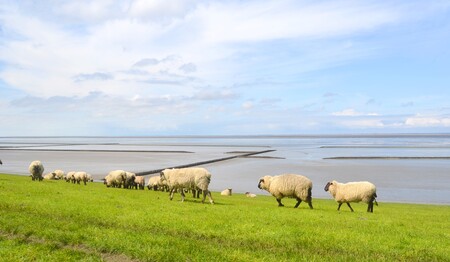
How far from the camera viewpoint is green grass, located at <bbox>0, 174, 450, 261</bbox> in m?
11.0

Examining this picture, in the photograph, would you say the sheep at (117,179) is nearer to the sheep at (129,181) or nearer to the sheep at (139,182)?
the sheep at (129,181)

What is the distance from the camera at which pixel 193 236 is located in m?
13.8

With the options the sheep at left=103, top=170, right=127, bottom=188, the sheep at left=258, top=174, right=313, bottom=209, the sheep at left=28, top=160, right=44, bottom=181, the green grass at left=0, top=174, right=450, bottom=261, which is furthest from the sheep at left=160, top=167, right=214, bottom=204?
the sheep at left=28, top=160, right=44, bottom=181

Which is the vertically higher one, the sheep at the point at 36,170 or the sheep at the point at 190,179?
the sheep at the point at 190,179

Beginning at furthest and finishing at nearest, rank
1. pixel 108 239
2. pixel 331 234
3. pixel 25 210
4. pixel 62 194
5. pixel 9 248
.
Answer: pixel 62 194 < pixel 25 210 < pixel 331 234 < pixel 108 239 < pixel 9 248

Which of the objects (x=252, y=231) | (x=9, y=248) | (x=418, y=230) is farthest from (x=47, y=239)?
(x=418, y=230)

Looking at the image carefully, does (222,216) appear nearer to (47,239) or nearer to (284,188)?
(47,239)

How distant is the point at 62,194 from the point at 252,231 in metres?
13.7

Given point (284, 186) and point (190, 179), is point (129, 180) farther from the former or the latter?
point (284, 186)

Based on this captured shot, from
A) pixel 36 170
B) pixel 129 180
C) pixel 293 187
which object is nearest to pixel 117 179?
pixel 129 180

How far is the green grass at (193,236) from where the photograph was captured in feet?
36.0

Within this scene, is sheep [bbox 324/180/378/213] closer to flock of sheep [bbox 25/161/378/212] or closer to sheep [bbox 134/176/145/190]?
flock of sheep [bbox 25/161/378/212]

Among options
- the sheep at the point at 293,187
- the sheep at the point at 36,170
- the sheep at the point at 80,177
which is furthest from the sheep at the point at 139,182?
the sheep at the point at 293,187

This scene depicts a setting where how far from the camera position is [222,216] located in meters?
17.4
